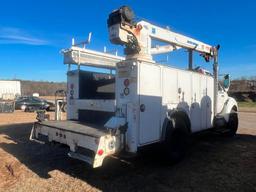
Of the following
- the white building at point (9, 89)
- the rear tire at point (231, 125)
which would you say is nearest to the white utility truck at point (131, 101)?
the rear tire at point (231, 125)

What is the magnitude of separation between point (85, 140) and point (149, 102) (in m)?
1.42

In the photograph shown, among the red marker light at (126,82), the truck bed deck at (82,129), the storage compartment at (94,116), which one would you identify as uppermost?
the red marker light at (126,82)

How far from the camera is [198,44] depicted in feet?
27.4

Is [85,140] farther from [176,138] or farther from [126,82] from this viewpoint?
[176,138]

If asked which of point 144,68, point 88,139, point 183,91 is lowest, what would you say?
point 88,139

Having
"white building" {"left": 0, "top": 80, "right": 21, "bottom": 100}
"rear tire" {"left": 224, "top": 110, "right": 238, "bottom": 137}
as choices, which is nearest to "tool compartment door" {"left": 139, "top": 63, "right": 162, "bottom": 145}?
"rear tire" {"left": 224, "top": 110, "right": 238, "bottom": 137}

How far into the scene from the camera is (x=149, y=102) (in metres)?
5.33

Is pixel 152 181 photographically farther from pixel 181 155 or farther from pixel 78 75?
pixel 78 75

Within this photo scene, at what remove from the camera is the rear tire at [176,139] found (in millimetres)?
5945

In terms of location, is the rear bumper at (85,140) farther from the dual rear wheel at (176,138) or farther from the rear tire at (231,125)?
the rear tire at (231,125)

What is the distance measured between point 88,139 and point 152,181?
153cm

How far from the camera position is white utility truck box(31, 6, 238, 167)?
5020 millimetres

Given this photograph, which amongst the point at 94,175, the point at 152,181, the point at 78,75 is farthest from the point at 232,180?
the point at 78,75

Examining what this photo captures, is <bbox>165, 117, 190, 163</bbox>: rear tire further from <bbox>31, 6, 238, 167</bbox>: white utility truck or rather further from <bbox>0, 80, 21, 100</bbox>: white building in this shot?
<bbox>0, 80, 21, 100</bbox>: white building
